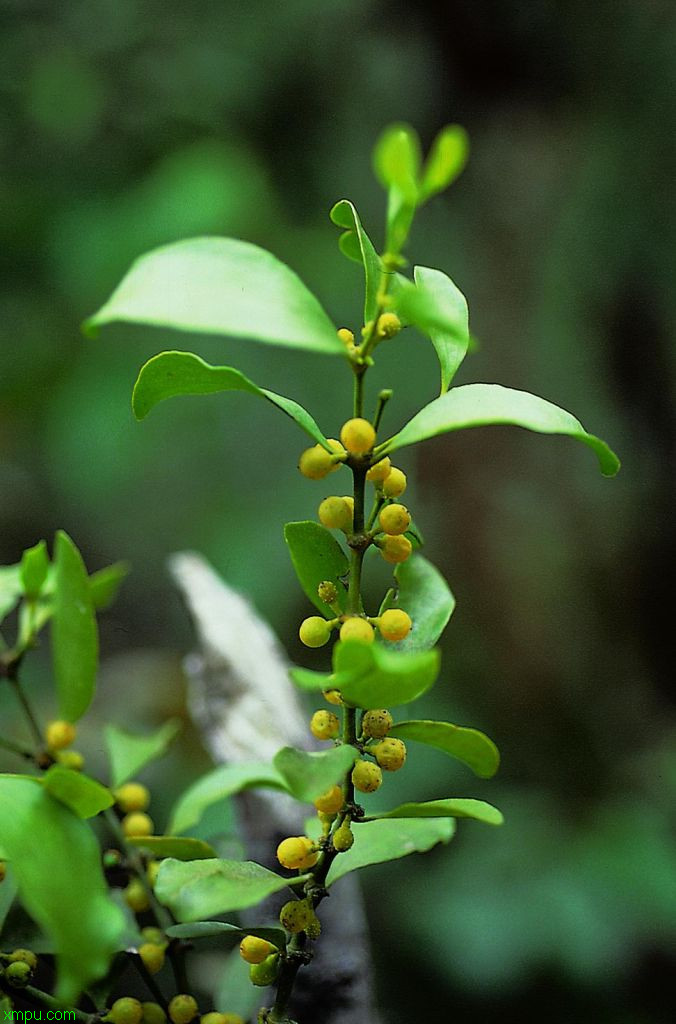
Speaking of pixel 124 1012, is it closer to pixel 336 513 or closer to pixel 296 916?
pixel 296 916

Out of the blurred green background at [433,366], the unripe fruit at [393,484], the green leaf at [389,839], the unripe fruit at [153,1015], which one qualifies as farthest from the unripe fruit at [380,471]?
the blurred green background at [433,366]

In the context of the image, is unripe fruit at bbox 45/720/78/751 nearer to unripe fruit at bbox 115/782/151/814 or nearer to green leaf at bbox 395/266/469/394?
unripe fruit at bbox 115/782/151/814

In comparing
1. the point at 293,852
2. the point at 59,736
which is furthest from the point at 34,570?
the point at 293,852

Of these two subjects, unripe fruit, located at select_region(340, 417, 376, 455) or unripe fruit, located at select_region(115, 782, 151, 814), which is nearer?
unripe fruit, located at select_region(340, 417, 376, 455)

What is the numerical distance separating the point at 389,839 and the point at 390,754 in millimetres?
33

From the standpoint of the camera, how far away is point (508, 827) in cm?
127

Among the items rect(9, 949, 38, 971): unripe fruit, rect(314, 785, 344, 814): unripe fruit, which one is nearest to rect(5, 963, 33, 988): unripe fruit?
rect(9, 949, 38, 971): unripe fruit

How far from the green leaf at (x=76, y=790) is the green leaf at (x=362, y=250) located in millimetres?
157

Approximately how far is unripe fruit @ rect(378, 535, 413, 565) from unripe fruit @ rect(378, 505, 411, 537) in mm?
12

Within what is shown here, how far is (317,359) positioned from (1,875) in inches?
48.5

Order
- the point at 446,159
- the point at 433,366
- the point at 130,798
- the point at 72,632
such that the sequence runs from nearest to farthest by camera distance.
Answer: the point at 446,159 → the point at 72,632 → the point at 130,798 → the point at 433,366

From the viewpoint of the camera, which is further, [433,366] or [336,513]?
[433,366]

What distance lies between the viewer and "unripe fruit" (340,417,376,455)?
0.28 meters

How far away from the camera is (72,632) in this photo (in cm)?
33
